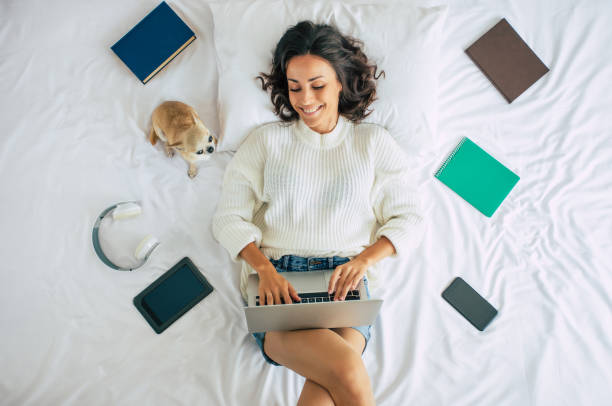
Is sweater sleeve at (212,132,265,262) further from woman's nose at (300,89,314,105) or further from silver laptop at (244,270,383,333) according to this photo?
woman's nose at (300,89,314,105)

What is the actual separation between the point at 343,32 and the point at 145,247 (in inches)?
37.6

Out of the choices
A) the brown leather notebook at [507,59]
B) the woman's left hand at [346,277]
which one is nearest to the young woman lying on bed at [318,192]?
the woman's left hand at [346,277]

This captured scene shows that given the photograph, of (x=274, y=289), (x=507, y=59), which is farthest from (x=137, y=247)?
(x=507, y=59)

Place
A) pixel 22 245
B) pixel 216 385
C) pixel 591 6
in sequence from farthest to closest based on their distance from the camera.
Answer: pixel 591 6 < pixel 22 245 < pixel 216 385

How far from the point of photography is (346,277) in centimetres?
104

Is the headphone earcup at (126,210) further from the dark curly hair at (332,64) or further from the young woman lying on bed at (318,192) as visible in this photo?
the dark curly hair at (332,64)

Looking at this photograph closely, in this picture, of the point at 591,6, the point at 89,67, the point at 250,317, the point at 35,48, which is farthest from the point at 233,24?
the point at 591,6

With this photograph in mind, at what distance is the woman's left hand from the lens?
102cm

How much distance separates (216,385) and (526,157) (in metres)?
1.34

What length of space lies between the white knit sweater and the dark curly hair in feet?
0.20

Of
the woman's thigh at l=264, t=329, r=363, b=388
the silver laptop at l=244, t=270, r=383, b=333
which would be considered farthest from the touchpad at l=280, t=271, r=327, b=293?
the woman's thigh at l=264, t=329, r=363, b=388

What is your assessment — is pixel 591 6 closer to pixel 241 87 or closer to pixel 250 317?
pixel 241 87

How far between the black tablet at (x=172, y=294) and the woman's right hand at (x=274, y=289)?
0.26m

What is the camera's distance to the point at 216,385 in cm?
107
